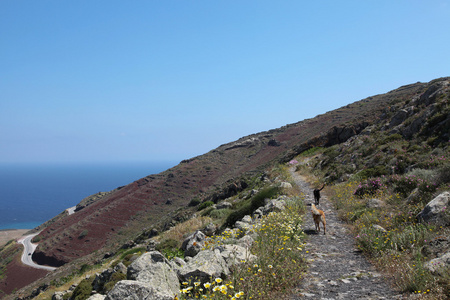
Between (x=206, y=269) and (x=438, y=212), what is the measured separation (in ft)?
19.6

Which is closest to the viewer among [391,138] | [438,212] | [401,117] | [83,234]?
[438,212]

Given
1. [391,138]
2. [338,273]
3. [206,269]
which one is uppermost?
[391,138]

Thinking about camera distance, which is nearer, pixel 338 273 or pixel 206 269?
pixel 206 269

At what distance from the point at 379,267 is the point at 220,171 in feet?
196

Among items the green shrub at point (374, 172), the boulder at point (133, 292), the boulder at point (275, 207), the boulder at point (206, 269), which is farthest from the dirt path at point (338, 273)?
the green shrub at point (374, 172)

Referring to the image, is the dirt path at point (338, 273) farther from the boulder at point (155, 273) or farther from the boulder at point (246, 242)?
the boulder at point (155, 273)

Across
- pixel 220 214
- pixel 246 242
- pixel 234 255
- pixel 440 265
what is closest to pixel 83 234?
pixel 220 214

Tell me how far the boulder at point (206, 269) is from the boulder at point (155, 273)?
244 millimetres

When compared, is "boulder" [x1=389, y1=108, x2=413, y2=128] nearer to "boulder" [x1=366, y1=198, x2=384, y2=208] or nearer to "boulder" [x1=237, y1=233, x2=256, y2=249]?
"boulder" [x1=366, y1=198, x2=384, y2=208]

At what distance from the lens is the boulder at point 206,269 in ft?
15.5

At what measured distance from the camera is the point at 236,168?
208ft

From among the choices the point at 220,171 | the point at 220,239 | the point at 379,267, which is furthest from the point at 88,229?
the point at 379,267

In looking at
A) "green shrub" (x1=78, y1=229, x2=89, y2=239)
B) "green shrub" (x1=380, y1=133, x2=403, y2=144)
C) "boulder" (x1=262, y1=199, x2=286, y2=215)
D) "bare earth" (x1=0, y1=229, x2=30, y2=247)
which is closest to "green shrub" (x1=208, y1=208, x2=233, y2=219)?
"boulder" (x1=262, y1=199, x2=286, y2=215)

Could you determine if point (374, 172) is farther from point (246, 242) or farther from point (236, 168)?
point (236, 168)
